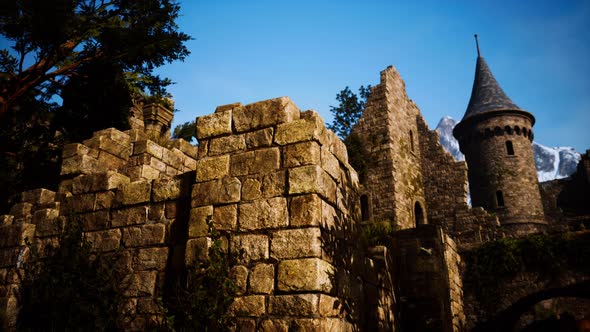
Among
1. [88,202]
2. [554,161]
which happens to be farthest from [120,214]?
[554,161]

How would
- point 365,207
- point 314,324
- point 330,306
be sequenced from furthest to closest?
point 365,207 < point 330,306 < point 314,324

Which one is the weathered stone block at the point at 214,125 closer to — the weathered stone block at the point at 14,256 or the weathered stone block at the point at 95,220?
the weathered stone block at the point at 95,220

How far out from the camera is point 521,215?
2500cm

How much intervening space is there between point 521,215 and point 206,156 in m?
25.1

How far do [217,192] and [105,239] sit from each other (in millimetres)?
1711

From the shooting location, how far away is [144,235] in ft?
15.0

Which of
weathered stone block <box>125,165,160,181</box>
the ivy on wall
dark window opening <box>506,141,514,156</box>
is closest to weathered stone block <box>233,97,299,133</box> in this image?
weathered stone block <box>125,165,160,181</box>

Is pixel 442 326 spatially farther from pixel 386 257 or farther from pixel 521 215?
pixel 521 215

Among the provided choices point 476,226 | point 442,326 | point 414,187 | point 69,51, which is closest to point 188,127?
point 414,187

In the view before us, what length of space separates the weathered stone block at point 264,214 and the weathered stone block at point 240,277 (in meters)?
0.35

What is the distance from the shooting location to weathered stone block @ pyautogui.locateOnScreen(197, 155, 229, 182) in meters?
4.10

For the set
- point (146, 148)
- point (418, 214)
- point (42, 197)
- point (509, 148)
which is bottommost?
point (42, 197)

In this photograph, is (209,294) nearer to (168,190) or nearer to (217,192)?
(217,192)

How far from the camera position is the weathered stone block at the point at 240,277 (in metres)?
3.59
